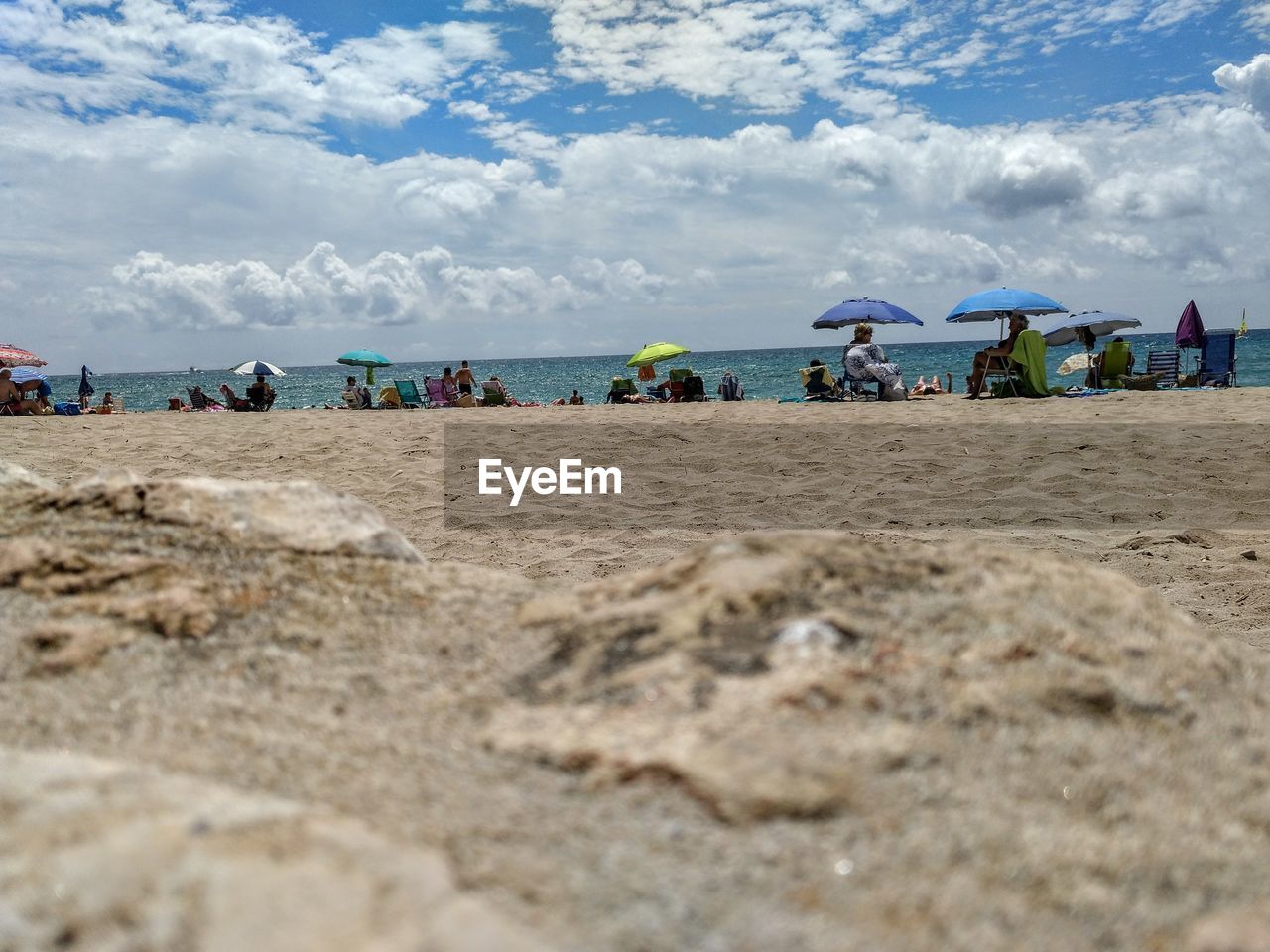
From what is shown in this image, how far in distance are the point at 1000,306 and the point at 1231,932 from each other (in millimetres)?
13008

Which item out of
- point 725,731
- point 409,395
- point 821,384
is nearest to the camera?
point 725,731

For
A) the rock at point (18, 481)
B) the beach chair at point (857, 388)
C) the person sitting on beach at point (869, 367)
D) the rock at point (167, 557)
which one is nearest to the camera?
the rock at point (167, 557)

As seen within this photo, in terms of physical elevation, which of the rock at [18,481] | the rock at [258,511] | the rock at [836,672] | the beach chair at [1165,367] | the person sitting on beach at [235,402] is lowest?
the rock at [836,672]

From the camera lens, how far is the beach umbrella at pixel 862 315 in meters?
14.9

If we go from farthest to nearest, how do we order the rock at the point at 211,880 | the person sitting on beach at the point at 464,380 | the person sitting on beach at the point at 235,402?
1. the person sitting on beach at the point at 464,380
2. the person sitting on beach at the point at 235,402
3. the rock at the point at 211,880

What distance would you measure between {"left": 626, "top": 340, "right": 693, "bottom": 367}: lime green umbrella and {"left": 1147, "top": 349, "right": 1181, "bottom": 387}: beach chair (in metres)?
8.23

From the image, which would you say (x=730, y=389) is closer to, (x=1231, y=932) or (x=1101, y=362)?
(x=1101, y=362)

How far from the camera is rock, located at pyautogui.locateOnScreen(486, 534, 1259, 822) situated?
1089mm

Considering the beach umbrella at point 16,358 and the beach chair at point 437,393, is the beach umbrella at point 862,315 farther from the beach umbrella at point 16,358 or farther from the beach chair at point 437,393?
the beach umbrella at point 16,358

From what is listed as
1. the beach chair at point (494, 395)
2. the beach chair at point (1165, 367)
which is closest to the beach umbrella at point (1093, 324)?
the beach chair at point (1165, 367)

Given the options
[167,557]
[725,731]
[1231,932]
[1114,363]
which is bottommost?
[1231,932]

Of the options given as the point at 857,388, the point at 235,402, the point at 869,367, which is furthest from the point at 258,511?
the point at 235,402

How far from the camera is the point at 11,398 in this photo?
1258 centimetres

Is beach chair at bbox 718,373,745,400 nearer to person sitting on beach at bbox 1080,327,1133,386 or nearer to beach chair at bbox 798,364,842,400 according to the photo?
beach chair at bbox 798,364,842,400
